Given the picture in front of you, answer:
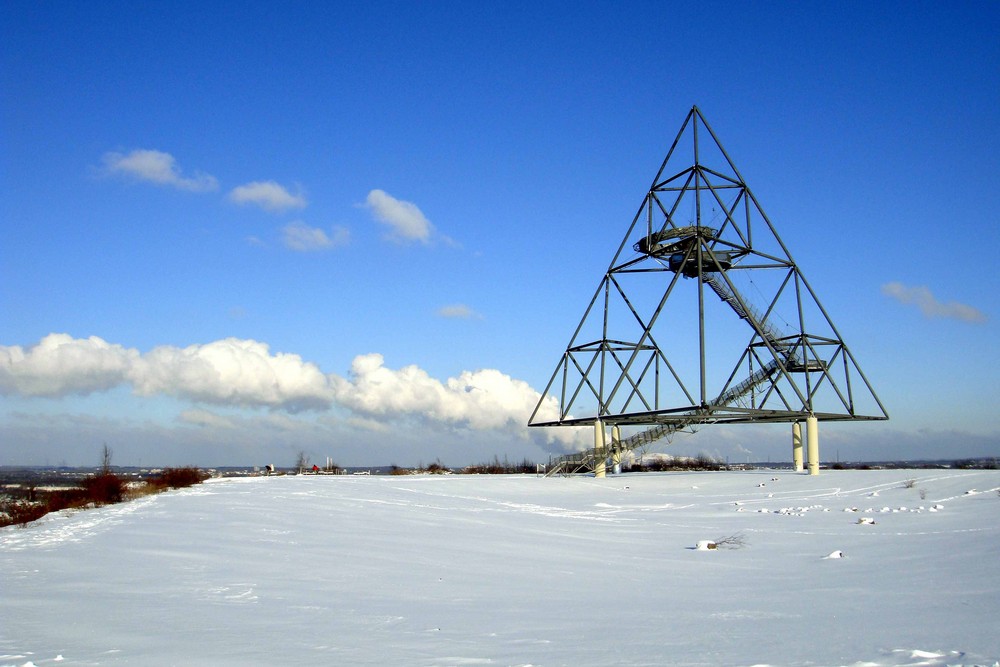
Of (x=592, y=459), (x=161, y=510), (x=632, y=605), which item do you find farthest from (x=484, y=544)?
(x=592, y=459)

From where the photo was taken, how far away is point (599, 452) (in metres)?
37.2

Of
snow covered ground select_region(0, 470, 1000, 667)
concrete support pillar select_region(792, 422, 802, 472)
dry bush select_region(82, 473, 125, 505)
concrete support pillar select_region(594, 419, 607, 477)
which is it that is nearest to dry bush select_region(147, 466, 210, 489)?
dry bush select_region(82, 473, 125, 505)

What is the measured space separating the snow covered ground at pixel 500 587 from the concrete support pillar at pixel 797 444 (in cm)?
1559

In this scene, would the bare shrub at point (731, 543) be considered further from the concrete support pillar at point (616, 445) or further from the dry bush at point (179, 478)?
the dry bush at point (179, 478)

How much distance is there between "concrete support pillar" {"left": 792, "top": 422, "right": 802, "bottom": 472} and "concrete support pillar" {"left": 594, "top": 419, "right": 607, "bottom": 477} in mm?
8333

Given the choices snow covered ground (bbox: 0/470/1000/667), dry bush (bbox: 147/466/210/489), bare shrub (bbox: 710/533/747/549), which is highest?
snow covered ground (bbox: 0/470/1000/667)

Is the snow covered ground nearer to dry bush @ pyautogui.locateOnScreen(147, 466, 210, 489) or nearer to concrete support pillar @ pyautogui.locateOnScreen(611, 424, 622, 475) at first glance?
concrete support pillar @ pyautogui.locateOnScreen(611, 424, 622, 475)

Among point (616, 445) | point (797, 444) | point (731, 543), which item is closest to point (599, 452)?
point (616, 445)

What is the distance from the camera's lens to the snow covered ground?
618 centimetres

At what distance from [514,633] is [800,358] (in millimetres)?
34279

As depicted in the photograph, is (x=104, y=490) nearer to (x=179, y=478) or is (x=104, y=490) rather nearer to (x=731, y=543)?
(x=179, y=478)

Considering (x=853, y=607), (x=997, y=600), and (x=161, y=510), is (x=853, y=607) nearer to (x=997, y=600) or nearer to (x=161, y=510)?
(x=997, y=600)

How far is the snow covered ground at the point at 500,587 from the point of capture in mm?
6184

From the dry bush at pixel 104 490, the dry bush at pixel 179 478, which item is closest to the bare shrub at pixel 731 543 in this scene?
the dry bush at pixel 104 490
